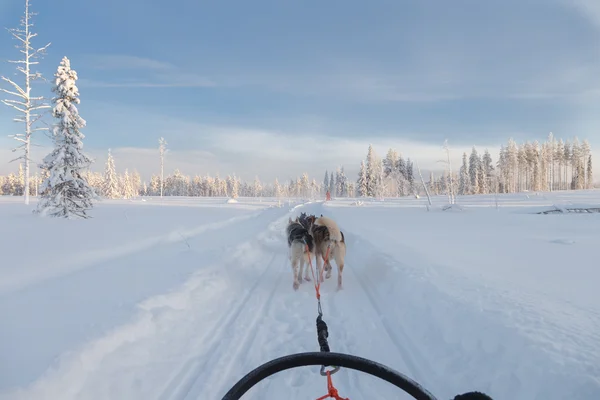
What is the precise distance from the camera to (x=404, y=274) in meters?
5.78

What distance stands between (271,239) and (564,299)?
971 cm

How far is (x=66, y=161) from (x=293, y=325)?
2074cm

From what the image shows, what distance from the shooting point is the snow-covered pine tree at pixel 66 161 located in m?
A: 18.1

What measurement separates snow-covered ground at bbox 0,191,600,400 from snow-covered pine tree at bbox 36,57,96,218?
12489 millimetres

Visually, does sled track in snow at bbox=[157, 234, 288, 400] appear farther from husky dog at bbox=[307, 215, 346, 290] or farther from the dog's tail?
the dog's tail

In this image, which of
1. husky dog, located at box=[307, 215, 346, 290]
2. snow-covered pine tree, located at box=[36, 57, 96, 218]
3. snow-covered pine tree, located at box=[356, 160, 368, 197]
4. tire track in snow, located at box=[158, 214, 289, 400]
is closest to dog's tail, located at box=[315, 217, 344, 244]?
husky dog, located at box=[307, 215, 346, 290]

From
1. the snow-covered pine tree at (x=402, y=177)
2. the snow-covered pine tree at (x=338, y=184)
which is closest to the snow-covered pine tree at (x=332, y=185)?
the snow-covered pine tree at (x=338, y=184)

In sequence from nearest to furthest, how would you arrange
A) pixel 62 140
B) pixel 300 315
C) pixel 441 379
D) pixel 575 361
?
pixel 575 361, pixel 441 379, pixel 300 315, pixel 62 140

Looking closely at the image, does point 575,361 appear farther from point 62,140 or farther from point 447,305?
point 62,140

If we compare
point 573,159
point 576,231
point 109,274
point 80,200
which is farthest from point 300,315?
point 573,159

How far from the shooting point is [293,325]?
4359 mm

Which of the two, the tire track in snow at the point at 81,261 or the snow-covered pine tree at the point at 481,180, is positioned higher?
the snow-covered pine tree at the point at 481,180

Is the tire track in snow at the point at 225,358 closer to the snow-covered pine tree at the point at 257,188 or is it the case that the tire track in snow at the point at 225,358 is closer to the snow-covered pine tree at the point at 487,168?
the snow-covered pine tree at the point at 487,168

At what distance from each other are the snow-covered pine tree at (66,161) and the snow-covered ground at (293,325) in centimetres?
1249
